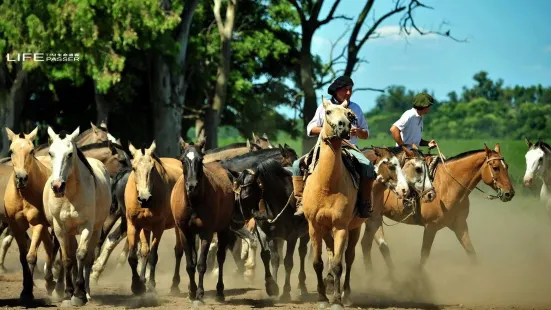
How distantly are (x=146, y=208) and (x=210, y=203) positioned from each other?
1.19m

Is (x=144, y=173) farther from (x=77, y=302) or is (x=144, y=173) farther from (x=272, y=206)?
(x=272, y=206)

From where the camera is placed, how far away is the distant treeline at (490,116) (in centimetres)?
6610

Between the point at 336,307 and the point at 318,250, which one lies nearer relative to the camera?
the point at 336,307

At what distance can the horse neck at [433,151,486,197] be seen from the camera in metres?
15.6

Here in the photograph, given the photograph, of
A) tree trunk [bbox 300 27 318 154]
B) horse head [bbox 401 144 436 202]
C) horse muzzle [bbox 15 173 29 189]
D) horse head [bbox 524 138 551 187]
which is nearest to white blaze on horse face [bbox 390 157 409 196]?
horse head [bbox 401 144 436 202]

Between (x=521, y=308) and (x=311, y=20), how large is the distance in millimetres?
19321

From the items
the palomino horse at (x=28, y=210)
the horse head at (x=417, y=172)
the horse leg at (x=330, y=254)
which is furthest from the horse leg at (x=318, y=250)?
the palomino horse at (x=28, y=210)

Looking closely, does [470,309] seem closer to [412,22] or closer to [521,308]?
[521,308]

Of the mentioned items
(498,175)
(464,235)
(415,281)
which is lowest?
(415,281)

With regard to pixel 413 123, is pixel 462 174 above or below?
below

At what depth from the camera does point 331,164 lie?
11.4 m

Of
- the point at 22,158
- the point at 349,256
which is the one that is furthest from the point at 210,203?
the point at 22,158

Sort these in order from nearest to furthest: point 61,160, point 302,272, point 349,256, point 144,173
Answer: point 61,160 → point 349,256 → point 144,173 → point 302,272

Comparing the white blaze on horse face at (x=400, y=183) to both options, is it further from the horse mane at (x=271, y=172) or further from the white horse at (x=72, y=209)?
the white horse at (x=72, y=209)
